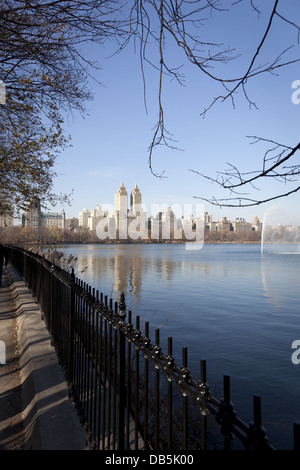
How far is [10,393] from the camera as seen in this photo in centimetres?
534

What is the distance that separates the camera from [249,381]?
1114 cm

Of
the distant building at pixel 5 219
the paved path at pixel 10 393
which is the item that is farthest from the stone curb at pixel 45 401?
the distant building at pixel 5 219

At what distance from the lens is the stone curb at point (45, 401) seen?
12.6 ft

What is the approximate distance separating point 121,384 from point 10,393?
112 inches

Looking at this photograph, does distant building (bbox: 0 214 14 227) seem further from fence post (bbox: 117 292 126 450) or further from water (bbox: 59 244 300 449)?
fence post (bbox: 117 292 126 450)

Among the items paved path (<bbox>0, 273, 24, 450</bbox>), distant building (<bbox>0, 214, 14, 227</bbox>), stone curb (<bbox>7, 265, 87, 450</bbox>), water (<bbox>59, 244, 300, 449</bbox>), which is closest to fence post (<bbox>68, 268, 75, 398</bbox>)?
stone curb (<bbox>7, 265, 87, 450</bbox>)

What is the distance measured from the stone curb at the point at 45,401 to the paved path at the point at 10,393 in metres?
0.09

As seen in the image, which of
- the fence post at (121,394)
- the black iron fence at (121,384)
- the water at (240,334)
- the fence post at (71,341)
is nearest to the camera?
the black iron fence at (121,384)

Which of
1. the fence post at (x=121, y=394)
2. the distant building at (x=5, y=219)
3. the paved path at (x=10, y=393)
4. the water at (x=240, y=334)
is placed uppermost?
the distant building at (x=5, y=219)

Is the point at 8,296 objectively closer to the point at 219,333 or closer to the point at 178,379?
the point at 219,333

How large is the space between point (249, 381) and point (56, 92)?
9.81 meters

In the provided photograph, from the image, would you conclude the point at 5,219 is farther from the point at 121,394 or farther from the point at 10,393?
the point at 121,394

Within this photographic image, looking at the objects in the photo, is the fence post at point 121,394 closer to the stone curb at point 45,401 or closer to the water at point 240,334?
the stone curb at point 45,401

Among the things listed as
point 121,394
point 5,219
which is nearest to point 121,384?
point 121,394
